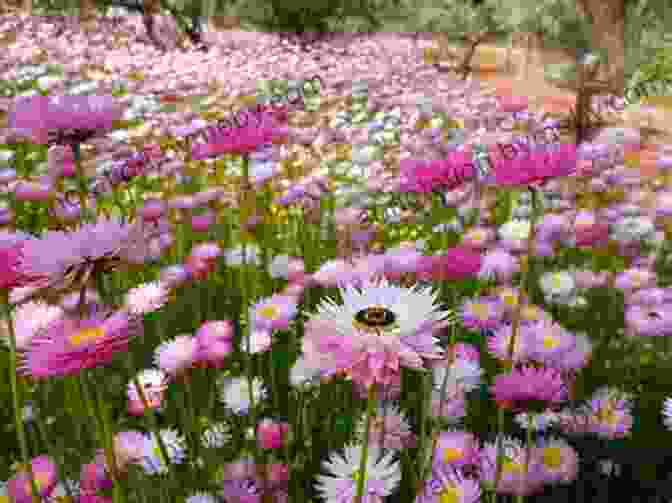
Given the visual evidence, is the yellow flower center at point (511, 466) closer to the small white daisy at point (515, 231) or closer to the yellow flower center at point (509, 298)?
the yellow flower center at point (509, 298)

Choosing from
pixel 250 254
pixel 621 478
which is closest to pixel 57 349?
pixel 621 478

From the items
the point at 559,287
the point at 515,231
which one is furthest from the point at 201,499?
the point at 515,231

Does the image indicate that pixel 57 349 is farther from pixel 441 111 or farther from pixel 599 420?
pixel 441 111

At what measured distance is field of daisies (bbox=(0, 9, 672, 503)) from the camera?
2.45ft

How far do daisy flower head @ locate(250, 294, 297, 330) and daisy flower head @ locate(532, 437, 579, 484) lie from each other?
60cm

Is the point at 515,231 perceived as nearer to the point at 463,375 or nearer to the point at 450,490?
the point at 463,375

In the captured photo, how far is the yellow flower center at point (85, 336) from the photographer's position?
2.19ft

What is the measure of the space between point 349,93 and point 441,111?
1.19m

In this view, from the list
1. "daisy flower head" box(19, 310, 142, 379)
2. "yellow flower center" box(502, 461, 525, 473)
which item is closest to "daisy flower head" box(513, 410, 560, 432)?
"yellow flower center" box(502, 461, 525, 473)

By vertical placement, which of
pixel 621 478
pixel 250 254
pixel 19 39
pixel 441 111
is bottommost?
pixel 621 478

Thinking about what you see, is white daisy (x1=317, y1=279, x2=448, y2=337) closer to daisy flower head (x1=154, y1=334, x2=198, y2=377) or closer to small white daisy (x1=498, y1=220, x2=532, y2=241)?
daisy flower head (x1=154, y1=334, x2=198, y2=377)

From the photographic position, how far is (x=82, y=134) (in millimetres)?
1091

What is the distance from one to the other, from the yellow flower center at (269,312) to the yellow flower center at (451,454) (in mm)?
527

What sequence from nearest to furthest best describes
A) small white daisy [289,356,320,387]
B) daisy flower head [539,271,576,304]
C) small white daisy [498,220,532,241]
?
small white daisy [289,356,320,387] → daisy flower head [539,271,576,304] → small white daisy [498,220,532,241]
